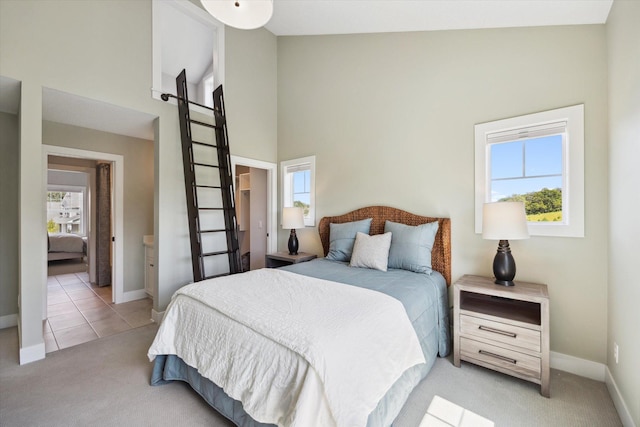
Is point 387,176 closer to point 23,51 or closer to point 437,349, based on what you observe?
point 437,349

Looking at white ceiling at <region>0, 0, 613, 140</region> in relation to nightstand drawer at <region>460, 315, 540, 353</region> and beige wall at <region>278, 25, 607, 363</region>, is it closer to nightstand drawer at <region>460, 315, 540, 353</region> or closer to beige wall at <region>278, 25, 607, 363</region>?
beige wall at <region>278, 25, 607, 363</region>

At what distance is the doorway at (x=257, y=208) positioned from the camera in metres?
4.39

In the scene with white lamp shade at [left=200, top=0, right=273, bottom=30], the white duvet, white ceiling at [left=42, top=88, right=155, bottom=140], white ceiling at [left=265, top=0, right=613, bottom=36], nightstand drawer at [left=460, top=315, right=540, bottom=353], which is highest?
white ceiling at [left=265, top=0, right=613, bottom=36]

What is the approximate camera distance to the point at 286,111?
170 inches

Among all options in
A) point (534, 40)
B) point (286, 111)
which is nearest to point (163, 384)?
point (286, 111)

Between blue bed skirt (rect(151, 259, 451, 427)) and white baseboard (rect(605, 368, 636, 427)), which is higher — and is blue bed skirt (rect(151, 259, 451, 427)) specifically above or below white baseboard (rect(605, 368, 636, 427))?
above

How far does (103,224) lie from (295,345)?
492 cm

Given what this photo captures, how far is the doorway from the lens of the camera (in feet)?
14.4

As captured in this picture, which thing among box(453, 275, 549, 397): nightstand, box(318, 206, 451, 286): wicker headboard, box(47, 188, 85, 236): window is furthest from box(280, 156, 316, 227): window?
box(47, 188, 85, 236): window

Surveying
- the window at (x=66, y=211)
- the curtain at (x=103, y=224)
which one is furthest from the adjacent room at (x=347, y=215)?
the window at (x=66, y=211)

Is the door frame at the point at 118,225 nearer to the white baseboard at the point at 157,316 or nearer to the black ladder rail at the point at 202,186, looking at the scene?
the white baseboard at the point at 157,316

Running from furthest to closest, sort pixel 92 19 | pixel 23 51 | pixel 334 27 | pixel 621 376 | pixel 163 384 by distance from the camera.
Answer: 1. pixel 334 27
2. pixel 92 19
3. pixel 23 51
4. pixel 163 384
5. pixel 621 376

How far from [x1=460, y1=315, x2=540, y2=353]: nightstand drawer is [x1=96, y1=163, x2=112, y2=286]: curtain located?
17.4ft

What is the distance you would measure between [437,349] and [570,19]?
2.86 meters
